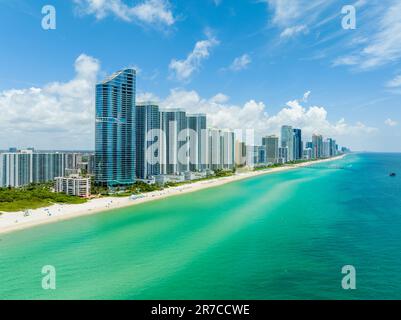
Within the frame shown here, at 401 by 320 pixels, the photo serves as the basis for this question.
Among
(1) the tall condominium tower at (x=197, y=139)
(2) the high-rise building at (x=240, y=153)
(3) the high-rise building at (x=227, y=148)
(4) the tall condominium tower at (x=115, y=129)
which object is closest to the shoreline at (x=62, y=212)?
(4) the tall condominium tower at (x=115, y=129)

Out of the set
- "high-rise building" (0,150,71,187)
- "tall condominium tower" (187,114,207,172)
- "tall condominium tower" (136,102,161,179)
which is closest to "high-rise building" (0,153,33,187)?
"high-rise building" (0,150,71,187)

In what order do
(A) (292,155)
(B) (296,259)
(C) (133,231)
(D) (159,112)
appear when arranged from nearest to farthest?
(B) (296,259), (C) (133,231), (D) (159,112), (A) (292,155)

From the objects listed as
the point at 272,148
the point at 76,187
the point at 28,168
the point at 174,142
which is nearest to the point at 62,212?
the point at 76,187

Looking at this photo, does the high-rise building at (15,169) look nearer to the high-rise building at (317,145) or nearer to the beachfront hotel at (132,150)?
the beachfront hotel at (132,150)

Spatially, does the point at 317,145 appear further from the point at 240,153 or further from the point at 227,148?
the point at 227,148
